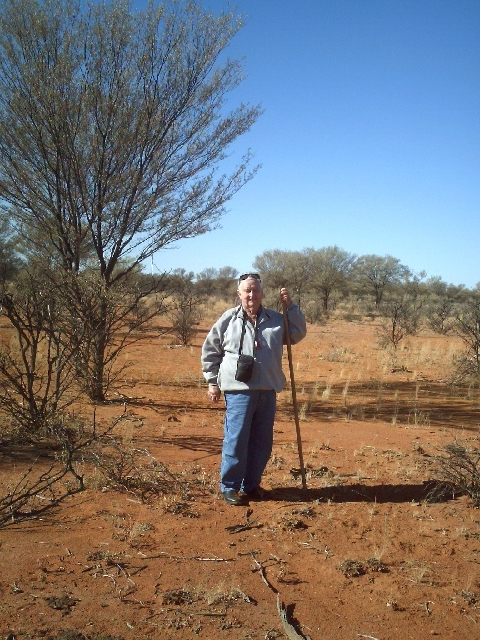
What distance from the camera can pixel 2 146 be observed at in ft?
26.1

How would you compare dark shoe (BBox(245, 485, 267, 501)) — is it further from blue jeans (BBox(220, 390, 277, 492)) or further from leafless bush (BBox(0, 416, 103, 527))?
→ leafless bush (BBox(0, 416, 103, 527))

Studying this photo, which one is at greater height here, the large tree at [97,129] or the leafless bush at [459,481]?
the large tree at [97,129]

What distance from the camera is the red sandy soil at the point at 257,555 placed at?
8.87 feet

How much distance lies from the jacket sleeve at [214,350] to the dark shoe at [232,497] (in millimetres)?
847

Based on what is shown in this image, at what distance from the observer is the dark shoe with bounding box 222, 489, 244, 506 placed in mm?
4133

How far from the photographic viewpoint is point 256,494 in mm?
4332

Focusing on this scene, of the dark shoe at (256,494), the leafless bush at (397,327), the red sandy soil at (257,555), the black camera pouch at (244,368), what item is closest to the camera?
the red sandy soil at (257,555)

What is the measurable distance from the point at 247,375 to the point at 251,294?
60 cm

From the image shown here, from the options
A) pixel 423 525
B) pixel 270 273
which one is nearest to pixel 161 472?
pixel 423 525

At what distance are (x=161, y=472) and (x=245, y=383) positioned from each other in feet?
4.56

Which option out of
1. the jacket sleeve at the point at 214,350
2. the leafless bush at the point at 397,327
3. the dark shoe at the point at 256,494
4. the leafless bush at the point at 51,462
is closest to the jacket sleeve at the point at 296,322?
the jacket sleeve at the point at 214,350

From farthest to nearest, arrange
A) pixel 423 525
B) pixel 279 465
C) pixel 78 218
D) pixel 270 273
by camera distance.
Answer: pixel 270 273, pixel 78 218, pixel 279 465, pixel 423 525

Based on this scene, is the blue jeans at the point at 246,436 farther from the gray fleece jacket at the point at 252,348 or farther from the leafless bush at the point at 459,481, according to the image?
the leafless bush at the point at 459,481

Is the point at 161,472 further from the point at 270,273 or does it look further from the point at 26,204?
the point at 270,273
